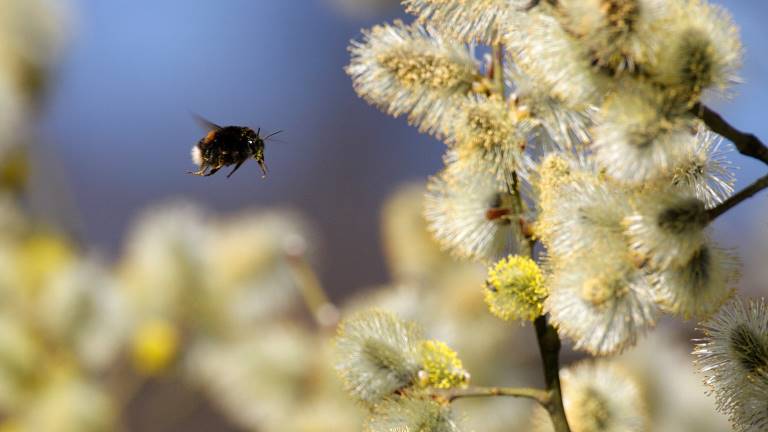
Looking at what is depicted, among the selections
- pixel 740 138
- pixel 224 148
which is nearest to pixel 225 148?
pixel 224 148

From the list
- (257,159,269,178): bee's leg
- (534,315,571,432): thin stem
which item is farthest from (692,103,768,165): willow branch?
(257,159,269,178): bee's leg

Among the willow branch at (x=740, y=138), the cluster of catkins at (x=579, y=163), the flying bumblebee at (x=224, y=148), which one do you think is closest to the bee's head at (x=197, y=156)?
the flying bumblebee at (x=224, y=148)

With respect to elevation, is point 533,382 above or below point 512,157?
above

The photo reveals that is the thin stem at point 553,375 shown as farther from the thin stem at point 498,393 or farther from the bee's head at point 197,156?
the bee's head at point 197,156

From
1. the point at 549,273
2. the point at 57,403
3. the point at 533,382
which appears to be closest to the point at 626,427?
the point at 549,273

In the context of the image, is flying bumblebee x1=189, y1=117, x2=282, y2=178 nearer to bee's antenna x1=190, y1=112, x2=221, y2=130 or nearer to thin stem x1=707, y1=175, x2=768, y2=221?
bee's antenna x1=190, y1=112, x2=221, y2=130

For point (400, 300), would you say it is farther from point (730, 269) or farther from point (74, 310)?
point (74, 310)
